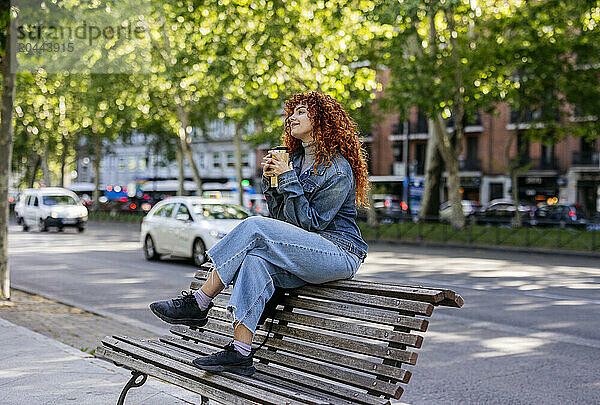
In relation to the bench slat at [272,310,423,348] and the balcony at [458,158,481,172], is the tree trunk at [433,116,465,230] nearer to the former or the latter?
the bench slat at [272,310,423,348]

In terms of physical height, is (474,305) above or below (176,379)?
below

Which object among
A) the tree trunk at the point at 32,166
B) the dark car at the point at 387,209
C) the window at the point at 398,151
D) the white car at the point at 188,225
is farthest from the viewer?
the tree trunk at the point at 32,166

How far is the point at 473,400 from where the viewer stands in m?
5.13

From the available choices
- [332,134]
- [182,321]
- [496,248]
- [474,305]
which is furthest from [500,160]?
[182,321]

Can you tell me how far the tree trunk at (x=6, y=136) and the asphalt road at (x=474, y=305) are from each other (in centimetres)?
111

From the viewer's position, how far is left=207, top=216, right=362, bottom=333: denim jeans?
3.46 meters

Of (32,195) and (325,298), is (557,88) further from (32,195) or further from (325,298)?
(325,298)

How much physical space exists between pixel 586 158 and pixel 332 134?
4669cm

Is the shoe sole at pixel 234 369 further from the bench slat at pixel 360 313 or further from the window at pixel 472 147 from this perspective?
the window at pixel 472 147

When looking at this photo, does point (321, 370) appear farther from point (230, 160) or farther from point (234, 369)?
point (230, 160)

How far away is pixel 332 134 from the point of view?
383cm

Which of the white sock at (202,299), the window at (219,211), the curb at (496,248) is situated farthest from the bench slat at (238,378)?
the curb at (496,248)

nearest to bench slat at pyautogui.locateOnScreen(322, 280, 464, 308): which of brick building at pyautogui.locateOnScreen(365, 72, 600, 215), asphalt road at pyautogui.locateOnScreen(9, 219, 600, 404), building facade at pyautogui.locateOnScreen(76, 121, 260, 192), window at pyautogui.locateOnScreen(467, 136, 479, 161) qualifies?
asphalt road at pyautogui.locateOnScreen(9, 219, 600, 404)

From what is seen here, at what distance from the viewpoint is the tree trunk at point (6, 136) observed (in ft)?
30.6
